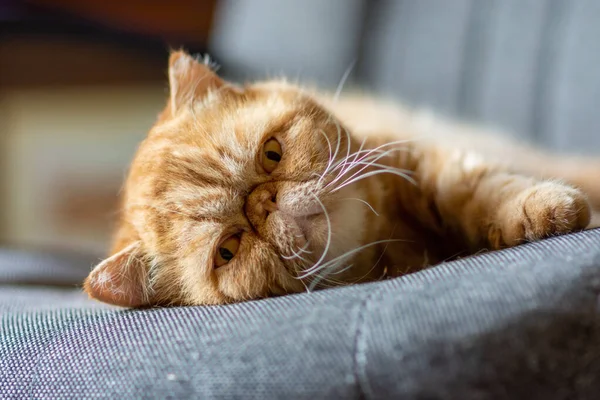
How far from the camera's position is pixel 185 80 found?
4.61ft

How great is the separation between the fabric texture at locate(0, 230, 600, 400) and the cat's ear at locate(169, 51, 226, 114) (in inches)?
26.1

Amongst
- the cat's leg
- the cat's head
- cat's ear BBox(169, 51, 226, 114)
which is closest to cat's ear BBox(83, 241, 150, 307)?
the cat's head

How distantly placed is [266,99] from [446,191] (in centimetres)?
49

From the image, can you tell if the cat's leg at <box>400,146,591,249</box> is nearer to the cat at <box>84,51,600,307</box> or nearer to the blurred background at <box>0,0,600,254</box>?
the cat at <box>84,51,600,307</box>

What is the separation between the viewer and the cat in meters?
1.10

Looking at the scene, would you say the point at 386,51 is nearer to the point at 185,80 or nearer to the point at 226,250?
the point at 185,80

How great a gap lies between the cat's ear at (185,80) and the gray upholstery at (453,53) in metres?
1.00

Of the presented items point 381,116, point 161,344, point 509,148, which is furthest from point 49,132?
point 161,344

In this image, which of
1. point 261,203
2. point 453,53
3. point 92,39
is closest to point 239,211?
point 261,203

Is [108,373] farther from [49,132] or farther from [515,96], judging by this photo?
[49,132]

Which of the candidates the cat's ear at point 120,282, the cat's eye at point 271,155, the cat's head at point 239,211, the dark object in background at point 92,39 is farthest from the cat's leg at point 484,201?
the dark object in background at point 92,39

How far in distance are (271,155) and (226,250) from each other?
23cm

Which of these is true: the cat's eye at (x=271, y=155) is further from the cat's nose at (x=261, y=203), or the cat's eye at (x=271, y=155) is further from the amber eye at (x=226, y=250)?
the amber eye at (x=226, y=250)

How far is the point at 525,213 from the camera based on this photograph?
3.29 ft
